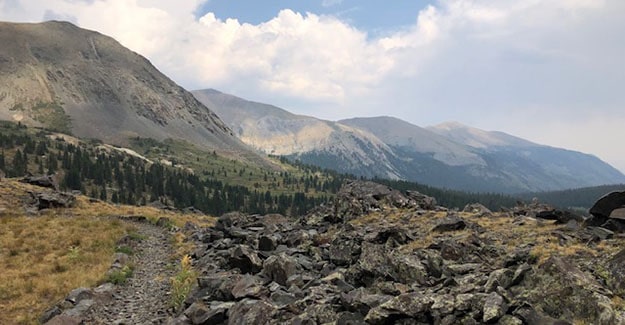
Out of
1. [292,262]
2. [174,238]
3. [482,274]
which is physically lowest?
[174,238]

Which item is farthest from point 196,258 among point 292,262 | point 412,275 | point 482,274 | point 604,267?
point 604,267

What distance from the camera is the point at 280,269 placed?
24031mm

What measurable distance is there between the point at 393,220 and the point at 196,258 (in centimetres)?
2082

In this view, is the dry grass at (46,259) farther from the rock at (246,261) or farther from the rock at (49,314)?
the rock at (246,261)

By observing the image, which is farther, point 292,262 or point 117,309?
point 292,262

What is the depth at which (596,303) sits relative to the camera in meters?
14.3

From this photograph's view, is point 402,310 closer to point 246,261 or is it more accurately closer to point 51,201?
point 246,261

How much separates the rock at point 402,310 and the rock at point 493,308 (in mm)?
1877

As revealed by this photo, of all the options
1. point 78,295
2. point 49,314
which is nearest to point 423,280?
point 49,314

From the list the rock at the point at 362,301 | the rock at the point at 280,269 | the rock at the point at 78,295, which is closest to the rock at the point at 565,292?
the rock at the point at 362,301

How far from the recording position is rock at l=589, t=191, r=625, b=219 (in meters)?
29.1

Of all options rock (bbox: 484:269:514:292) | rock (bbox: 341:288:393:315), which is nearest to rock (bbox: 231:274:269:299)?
rock (bbox: 341:288:393:315)

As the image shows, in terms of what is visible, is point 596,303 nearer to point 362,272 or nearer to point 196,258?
point 362,272

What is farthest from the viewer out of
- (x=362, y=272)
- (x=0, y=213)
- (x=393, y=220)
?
(x=0, y=213)
